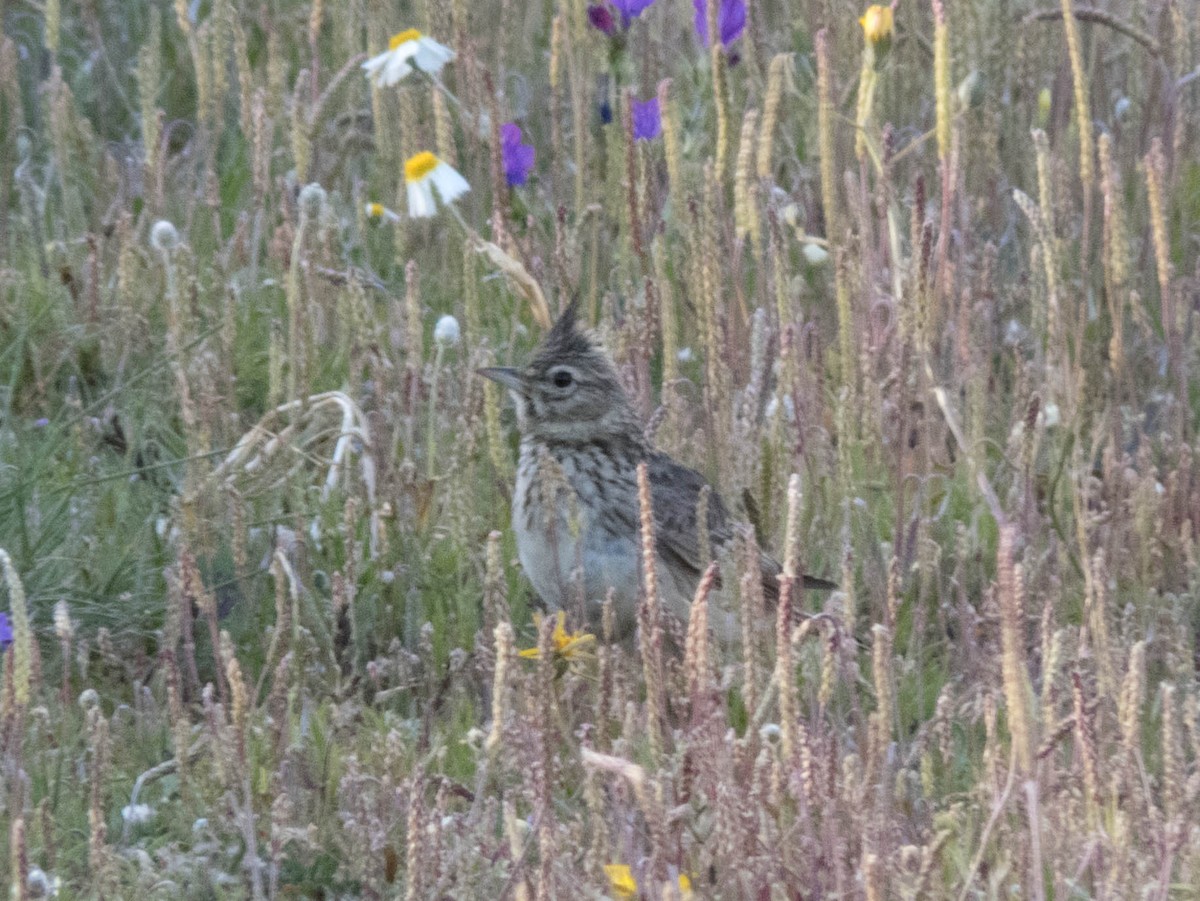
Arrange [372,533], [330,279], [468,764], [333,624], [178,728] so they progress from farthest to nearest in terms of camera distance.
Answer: [330,279], [372,533], [333,624], [468,764], [178,728]

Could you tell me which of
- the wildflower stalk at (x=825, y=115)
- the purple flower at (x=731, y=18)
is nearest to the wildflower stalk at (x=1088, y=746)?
the wildflower stalk at (x=825, y=115)

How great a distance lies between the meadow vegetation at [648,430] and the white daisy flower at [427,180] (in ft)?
0.38

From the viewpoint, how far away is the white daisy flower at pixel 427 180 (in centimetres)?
454

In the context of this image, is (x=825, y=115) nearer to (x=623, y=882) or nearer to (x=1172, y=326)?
(x=1172, y=326)

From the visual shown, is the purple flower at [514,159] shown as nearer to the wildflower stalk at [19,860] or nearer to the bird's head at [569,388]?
the bird's head at [569,388]

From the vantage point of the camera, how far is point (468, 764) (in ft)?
11.9

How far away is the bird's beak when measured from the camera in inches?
179

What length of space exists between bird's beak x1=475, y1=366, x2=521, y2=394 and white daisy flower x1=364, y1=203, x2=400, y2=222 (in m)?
1.25

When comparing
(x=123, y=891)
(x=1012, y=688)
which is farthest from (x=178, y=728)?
(x=1012, y=688)

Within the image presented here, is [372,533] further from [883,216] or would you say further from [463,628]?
[883,216]

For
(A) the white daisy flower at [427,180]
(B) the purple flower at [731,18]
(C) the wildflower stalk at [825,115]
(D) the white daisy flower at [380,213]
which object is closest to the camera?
(C) the wildflower stalk at [825,115]

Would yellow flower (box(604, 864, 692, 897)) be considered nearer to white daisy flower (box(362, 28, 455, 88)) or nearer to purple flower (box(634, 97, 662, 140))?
white daisy flower (box(362, 28, 455, 88))

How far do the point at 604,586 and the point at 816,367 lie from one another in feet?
3.53

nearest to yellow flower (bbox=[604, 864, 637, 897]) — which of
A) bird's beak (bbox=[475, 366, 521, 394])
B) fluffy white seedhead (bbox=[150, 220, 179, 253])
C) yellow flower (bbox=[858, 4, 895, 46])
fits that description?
bird's beak (bbox=[475, 366, 521, 394])
